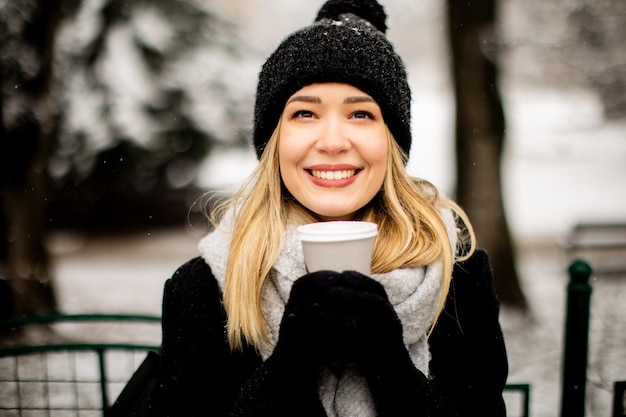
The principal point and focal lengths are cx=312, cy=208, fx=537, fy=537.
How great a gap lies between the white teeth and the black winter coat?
46 cm

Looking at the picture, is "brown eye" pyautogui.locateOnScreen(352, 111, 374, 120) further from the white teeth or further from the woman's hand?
the woman's hand

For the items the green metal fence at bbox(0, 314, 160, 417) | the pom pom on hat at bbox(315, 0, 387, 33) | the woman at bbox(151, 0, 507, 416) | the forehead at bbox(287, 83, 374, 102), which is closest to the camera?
the woman at bbox(151, 0, 507, 416)

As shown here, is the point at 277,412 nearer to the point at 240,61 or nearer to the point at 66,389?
the point at 66,389

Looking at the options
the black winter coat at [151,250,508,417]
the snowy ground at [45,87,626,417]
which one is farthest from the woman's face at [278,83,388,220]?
the snowy ground at [45,87,626,417]

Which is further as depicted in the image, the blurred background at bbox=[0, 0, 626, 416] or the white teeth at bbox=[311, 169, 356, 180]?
the blurred background at bbox=[0, 0, 626, 416]

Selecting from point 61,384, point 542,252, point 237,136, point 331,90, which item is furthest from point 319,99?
point 542,252

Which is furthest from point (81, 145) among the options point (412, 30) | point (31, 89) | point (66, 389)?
point (412, 30)

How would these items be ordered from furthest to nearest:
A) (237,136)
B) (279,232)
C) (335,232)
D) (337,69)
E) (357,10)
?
(237,136), (357,10), (279,232), (337,69), (335,232)

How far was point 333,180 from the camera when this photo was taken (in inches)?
57.3

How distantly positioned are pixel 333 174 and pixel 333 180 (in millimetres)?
17

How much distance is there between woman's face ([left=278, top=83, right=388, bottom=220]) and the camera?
144 cm

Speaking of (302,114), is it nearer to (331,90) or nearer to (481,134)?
(331,90)

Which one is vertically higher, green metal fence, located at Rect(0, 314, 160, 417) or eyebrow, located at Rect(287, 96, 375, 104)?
eyebrow, located at Rect(287, 96, 375, 104)

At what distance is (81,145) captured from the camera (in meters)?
7.41
